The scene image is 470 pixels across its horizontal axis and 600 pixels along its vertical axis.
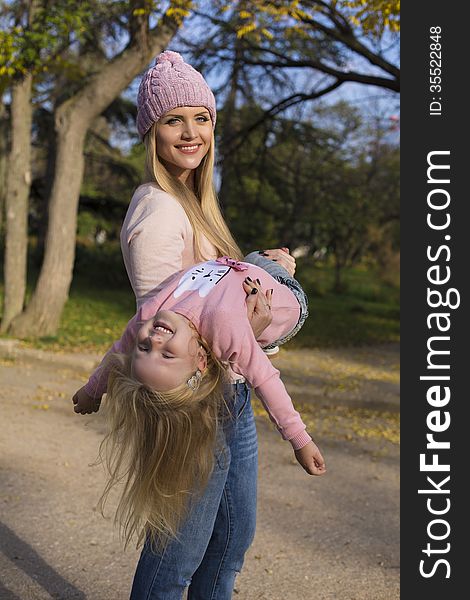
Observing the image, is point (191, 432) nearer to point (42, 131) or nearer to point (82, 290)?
point (82, 290)

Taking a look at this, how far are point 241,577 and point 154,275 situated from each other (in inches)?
81.9

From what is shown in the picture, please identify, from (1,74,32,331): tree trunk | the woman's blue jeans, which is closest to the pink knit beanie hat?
the woman's blue jeans

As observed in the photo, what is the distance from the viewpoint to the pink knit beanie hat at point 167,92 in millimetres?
2369

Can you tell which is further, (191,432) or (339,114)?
(339,114)

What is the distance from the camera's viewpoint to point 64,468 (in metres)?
5.18

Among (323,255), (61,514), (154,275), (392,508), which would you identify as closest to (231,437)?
(154,275)

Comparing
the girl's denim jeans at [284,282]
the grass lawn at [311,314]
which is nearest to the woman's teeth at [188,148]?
the girl's denim jeans at [284,282]

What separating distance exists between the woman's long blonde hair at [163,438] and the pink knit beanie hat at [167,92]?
758 millimetres

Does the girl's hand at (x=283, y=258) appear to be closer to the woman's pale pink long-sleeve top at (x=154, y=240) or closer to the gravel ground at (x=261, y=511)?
the woman's pale pink long-sleeve top at (x=154, y=240)

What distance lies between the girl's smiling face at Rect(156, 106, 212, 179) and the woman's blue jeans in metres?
0.71

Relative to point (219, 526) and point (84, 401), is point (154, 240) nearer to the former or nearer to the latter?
point (84, 401)

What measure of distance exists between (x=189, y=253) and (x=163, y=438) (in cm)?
55

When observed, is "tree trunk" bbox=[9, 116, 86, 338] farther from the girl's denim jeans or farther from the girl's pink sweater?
the girl's pink sweater

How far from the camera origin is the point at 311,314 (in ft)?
57.7
